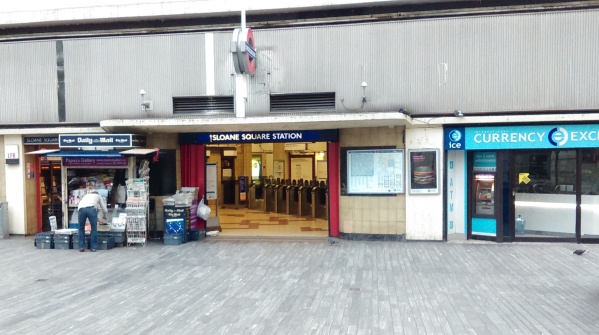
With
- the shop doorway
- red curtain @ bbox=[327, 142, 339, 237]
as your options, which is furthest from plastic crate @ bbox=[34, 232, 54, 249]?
red curtain @ bbox=[327, 142, 339, 237]

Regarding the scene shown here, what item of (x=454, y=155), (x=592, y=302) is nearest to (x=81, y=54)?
(x=454, y=155)

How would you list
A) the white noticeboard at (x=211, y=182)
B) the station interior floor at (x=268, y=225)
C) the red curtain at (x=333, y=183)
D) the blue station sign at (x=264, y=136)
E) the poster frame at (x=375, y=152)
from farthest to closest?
the white noticeboard at (x=211, y=182), the station interior floor at (x=268, y=225), the red curtain at (x=333, y=183), the blue station sign at (x=264, y=136), the poster frame at (x=375, y=152)

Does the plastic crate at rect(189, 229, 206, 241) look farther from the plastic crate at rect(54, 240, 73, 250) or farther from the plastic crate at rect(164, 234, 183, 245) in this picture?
the plastic crate at rect(54, 240, 73, 250)

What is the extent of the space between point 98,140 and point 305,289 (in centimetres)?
652

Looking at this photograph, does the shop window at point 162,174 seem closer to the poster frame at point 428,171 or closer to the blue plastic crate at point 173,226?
the blue plastic crate at point 173,226

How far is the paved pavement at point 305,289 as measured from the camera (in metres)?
5.84

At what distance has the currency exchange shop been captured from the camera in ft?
33.5

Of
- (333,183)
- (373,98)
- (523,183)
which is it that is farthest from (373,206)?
(523,183)

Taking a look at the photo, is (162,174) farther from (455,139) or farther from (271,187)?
(455,139)

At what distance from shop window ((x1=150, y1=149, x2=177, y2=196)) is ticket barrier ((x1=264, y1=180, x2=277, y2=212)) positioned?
17.1 feet

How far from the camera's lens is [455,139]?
416 inches

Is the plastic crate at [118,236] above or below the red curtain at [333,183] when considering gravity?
below

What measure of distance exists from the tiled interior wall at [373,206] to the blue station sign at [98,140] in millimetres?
5022

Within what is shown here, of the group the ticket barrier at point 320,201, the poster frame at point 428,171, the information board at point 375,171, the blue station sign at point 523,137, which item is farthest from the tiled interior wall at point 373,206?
the ticket barrier at point 320,201
